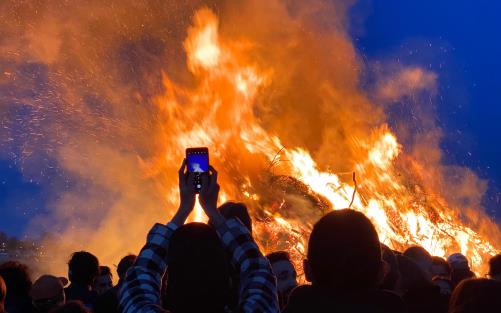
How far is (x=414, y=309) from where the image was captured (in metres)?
3.57

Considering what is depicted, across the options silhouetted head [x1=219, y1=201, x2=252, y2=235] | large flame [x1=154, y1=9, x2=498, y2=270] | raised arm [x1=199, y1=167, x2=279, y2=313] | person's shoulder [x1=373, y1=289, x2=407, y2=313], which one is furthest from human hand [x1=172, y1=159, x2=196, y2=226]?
large flame [x1=154, y1=9, x2=498, y2=270]

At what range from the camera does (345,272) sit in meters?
2.12

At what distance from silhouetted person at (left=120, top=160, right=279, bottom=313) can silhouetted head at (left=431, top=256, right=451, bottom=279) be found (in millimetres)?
3729

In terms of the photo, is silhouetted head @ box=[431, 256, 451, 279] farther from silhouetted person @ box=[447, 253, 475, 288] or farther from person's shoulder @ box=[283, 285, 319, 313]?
person's shoulder @ box=[283, 285, 319, 313]

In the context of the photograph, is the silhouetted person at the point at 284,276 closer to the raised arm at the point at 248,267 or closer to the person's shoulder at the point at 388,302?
the raised arm at the point at 248,267

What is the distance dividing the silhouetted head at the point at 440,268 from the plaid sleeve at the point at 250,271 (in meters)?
3.70

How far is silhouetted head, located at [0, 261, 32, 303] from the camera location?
12.2 ft

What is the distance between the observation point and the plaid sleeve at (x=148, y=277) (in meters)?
2.09

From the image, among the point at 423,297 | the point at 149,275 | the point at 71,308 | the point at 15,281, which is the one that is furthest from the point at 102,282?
the point at 149,275

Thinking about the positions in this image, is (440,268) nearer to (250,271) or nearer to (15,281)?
(250,271)

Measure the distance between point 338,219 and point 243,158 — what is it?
9.91 m

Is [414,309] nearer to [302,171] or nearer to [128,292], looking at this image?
[128,292]

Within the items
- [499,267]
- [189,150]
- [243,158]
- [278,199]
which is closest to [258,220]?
[278,199]

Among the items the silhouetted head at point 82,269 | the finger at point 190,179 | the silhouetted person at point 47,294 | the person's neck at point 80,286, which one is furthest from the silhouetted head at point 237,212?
the person's neck at point 80,286
